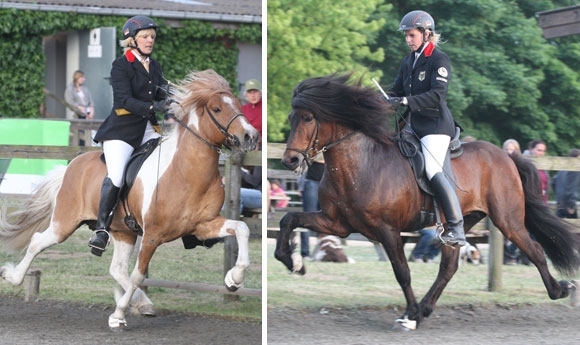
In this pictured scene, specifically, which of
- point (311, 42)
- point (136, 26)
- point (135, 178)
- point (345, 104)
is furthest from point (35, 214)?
point (311, 42)

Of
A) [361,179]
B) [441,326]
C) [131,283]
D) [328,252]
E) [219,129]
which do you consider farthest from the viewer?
[328,252]

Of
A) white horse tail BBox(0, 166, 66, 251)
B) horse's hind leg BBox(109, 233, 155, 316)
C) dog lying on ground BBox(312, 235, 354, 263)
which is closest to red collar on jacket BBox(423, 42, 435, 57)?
horse's hind leg BBox(109, 233, 155, 316)

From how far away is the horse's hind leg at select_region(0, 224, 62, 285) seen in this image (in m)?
9.37

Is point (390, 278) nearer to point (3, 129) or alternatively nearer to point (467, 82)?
point (3, 129)

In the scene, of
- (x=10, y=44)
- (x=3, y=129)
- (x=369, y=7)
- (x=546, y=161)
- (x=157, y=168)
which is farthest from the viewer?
(x=10, y=44)

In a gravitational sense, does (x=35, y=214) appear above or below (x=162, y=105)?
below

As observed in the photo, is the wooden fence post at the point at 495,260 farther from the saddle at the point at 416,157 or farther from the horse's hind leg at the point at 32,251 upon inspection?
the horse's hind leg at the point at 32,251

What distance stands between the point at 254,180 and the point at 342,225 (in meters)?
2.74

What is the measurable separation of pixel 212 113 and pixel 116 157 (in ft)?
2.89

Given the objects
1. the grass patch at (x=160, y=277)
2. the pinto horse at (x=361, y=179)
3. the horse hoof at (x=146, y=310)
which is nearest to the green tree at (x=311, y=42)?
the grass patch at (x=160, y=277)

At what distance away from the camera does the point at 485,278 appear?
12586 mm

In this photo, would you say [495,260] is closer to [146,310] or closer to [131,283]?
[146,310]

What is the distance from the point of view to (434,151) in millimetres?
9008

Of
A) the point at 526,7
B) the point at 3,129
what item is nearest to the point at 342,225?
the point at 3,129
